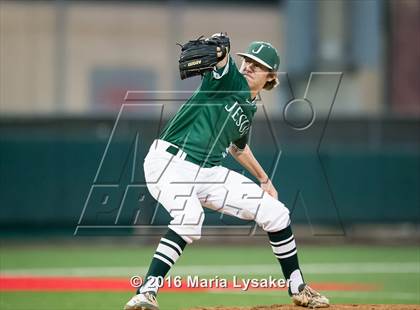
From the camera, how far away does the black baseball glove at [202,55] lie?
6.58 meters

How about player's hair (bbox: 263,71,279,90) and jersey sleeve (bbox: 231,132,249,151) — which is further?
jersey sleeve (bbox: 231,132,249,151)

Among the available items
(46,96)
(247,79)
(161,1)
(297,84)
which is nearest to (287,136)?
(297,84)

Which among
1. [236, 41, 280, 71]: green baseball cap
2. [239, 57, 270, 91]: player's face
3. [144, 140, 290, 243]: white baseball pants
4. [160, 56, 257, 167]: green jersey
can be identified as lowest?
[144, 140, 290, 243]: white baseball pants

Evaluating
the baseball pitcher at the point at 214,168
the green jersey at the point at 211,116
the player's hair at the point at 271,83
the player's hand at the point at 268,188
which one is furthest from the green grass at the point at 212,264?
the player's hair at the point at 271,83

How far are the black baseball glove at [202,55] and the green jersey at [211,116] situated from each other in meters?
0.20

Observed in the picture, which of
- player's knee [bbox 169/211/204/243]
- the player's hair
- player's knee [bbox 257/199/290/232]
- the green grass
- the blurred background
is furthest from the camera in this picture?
the blurred background

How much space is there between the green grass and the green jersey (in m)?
1.89

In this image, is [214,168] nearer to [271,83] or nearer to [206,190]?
[206,190]

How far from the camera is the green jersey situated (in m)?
6.90

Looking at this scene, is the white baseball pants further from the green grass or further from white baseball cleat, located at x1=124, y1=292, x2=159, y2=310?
the green grass

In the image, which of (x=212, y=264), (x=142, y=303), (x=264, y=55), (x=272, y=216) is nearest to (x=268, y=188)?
(x=272, y=216)

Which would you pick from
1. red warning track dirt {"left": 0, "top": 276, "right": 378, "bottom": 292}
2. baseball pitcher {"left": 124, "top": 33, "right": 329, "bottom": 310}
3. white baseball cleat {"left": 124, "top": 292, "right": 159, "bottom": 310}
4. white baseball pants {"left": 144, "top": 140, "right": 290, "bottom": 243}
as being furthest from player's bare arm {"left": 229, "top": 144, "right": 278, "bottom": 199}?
red warning track dirt {"left": 0, "top": 276, "right": 378, "bottom": 292}

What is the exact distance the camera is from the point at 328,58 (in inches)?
699

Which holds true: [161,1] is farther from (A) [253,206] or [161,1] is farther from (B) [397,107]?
(A) [253,206]
